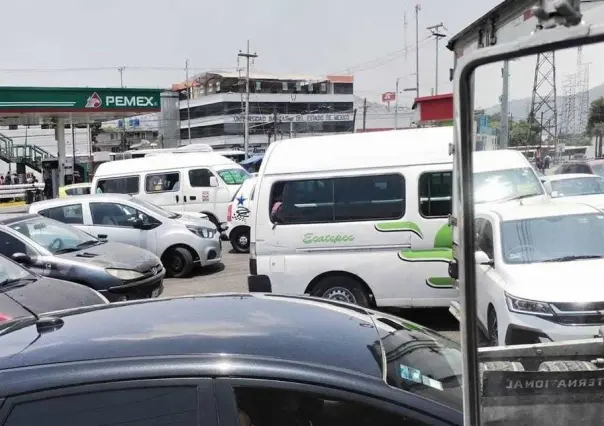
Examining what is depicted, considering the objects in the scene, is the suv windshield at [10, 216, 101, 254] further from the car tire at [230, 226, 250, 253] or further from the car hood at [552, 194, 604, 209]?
the car hood at [552, 194, 604, 209]

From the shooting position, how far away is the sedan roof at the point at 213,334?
2.11 m

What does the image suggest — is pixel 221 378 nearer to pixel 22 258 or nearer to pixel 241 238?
pixel 22 258

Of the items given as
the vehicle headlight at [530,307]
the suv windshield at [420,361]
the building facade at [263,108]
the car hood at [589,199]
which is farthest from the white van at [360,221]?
the building facade at [263,108]

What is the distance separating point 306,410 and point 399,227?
16.8 feet

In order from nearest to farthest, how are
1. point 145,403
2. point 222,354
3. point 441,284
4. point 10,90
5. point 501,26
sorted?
1. point 501,26
2. point 145,403
3. point 222,354
4. point 441,284
5. point 10,90

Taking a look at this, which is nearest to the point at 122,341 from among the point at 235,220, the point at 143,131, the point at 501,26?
the point at 501,26

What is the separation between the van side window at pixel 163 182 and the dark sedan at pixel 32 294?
348 inches

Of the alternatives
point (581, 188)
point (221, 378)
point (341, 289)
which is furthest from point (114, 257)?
point (221, 378)

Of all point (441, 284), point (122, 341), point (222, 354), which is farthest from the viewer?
point (441, 284)

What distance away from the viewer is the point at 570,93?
154 cm

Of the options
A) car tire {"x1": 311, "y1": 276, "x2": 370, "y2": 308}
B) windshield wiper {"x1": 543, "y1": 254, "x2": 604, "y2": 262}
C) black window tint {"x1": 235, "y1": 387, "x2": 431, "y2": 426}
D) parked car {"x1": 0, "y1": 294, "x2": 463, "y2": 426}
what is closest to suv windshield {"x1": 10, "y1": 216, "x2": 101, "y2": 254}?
car tire {"x1": 311, "y1": 276, "x2": 370, "y2": 308}

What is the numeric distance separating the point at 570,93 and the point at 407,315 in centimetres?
647

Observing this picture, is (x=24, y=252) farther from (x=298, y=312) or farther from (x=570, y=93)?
(x=570, y=93)

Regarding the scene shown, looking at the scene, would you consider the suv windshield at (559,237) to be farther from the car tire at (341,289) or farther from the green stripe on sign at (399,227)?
the car tire at (341,289)
